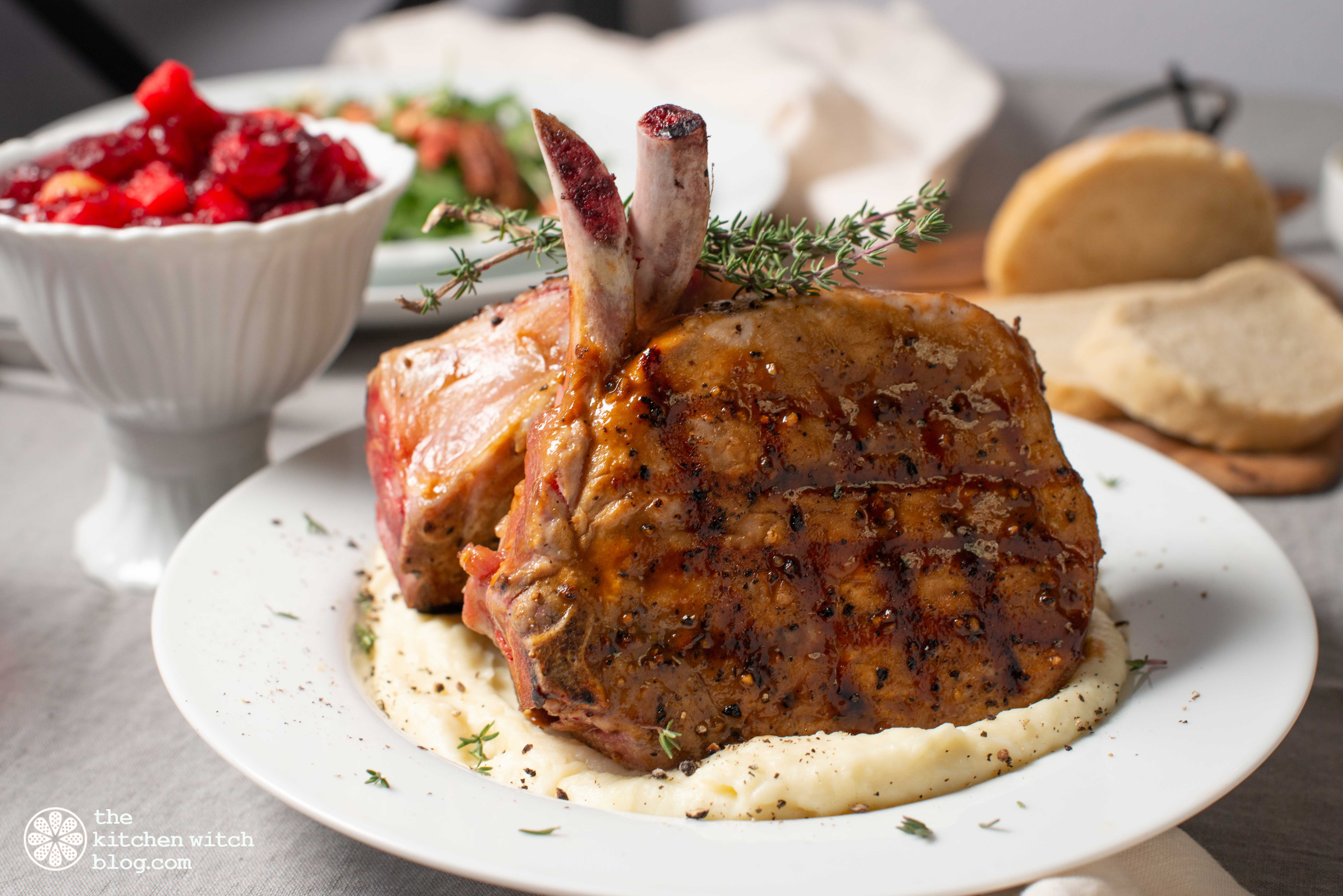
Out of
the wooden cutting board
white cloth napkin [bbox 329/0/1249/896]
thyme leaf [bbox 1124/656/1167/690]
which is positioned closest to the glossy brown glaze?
thyme leaf [bbox 1124/656/1167/690]

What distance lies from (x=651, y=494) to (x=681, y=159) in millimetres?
576

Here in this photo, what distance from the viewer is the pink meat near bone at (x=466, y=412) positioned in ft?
7.08

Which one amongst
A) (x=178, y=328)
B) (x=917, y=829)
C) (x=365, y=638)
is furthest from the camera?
(x=178, y=328)

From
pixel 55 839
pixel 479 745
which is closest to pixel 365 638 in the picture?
pixel 479 745

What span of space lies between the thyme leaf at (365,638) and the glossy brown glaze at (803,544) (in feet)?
1.31

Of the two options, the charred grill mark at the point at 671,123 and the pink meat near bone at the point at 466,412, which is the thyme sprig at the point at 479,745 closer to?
the pink meat near bone at the point at 466,412

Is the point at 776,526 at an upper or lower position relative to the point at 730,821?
upper

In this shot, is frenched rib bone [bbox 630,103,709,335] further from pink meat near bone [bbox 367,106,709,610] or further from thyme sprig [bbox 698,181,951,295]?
thyme sprig [bbox 698,181,951,295]

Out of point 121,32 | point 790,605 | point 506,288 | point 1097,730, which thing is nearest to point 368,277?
point 506,288

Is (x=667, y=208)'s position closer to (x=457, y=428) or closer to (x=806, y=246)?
(x=806, y=246)

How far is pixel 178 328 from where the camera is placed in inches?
116

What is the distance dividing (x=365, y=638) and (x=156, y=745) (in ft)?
1.88

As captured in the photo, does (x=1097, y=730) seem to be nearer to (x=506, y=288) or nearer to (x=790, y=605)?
(x=790, y=605)

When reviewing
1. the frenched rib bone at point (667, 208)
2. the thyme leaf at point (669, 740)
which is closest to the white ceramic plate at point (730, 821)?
the thyme leaf at point (669, 740)
